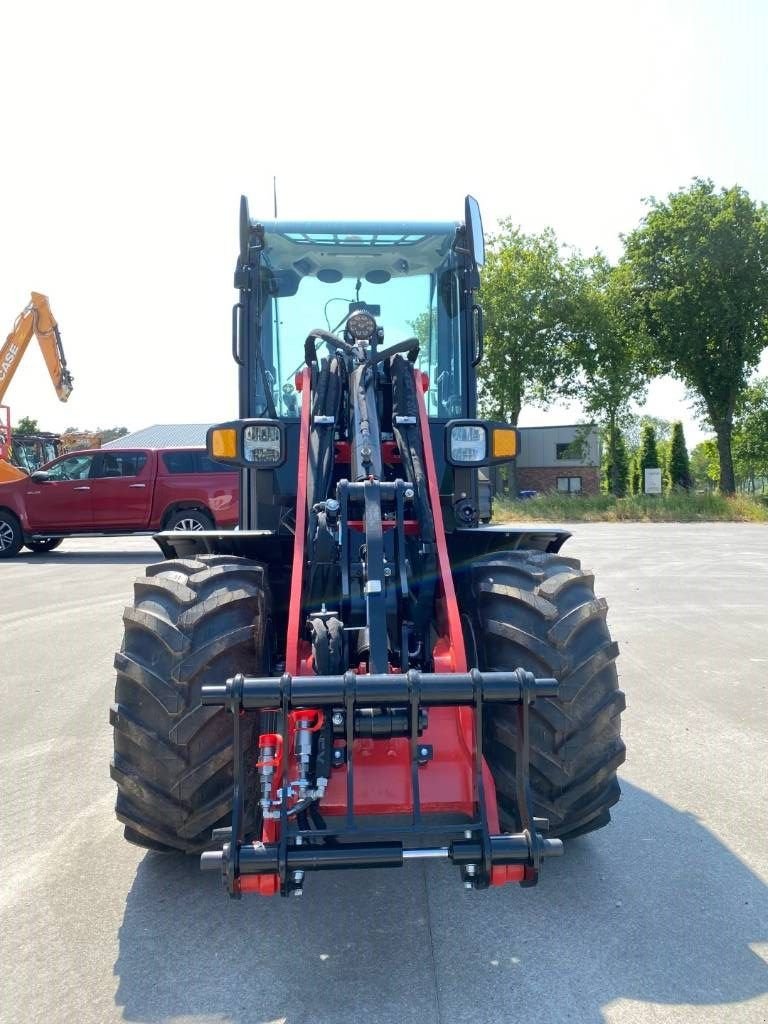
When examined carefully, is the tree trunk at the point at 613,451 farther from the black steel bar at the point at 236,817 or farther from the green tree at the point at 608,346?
the black steel bar at the point at 236,817

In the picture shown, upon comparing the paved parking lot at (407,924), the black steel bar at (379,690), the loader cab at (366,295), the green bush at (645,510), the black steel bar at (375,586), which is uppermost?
the loader cab at (366,295)

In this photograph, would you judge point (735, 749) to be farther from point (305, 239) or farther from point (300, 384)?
point (305, 239)

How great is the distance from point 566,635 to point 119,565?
42.1 feet

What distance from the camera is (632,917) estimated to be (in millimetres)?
3062

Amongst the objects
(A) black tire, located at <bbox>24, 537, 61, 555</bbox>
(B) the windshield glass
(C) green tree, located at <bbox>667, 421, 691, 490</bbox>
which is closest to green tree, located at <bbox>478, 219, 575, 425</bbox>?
(C) green tree, located at <bbox>667, 421, 691, 490</bbox>

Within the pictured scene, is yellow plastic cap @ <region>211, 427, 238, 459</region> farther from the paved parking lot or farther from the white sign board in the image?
the white sign board

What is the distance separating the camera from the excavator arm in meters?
Result: 23.6

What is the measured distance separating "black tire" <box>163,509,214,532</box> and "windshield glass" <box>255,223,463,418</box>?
1120cm

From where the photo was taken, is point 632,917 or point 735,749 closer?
point 632,917

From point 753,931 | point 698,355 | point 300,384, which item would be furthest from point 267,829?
point 698,355

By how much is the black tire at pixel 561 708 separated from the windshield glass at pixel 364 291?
6.02 ft

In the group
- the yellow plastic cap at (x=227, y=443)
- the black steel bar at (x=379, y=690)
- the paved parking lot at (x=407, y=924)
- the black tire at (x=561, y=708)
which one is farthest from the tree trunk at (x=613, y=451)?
the black steel bar at (x=379, y=690)

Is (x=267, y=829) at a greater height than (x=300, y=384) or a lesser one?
lesser

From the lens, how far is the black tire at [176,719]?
302cm
